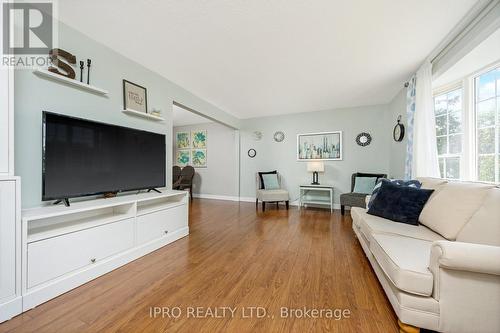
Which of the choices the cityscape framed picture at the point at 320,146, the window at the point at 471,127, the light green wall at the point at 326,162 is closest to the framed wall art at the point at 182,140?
the light green wall at the point at 326,162

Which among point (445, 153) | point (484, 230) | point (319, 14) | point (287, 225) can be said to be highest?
point (319, 14)

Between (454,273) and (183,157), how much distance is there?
6.19 metres

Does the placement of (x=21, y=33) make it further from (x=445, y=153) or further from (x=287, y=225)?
(x=445, y=153)

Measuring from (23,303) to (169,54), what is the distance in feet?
8.18

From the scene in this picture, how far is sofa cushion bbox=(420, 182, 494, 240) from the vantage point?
1.42 metres

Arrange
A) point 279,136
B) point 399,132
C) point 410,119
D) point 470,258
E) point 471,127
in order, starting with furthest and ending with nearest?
point 279,136, point 399,132, point 410,119, point 471,127, point 470,258

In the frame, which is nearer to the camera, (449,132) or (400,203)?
(400,203)

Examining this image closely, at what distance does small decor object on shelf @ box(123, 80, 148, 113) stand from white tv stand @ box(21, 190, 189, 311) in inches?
44.2

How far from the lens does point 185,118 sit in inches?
214

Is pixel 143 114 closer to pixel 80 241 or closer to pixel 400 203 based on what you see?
pixel 80 241

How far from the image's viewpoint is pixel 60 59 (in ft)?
5.59

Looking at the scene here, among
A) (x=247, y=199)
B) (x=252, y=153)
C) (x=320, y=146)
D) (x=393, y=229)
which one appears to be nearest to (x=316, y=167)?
(x=320, y=146)

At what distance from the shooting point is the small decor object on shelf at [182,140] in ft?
20.2

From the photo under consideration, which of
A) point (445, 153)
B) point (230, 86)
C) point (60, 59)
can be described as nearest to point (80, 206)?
point (60, 59)
